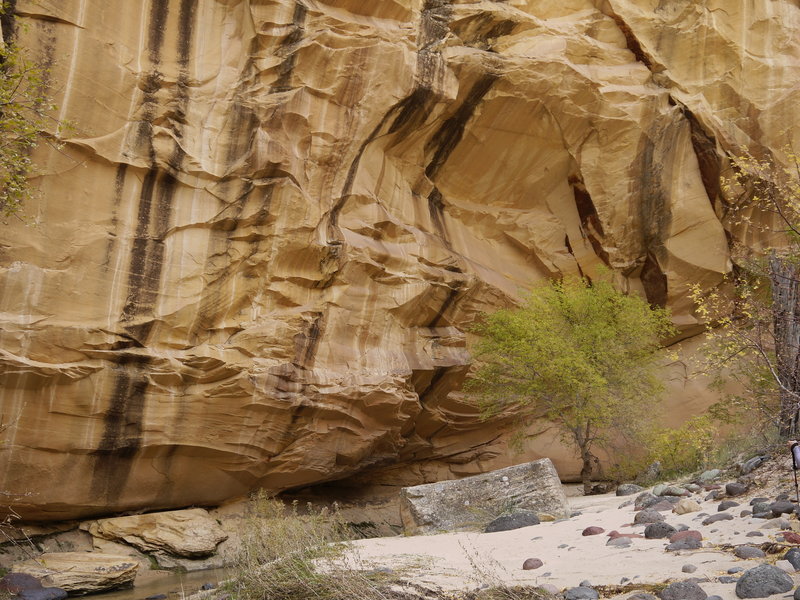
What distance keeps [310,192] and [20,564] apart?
350 inches

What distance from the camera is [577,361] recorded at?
15125 millimetres

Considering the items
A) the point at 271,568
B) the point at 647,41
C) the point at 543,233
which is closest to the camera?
the point at 271,568

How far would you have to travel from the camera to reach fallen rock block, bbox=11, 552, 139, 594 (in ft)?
37.8

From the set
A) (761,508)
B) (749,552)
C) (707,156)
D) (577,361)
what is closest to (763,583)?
(749,552)

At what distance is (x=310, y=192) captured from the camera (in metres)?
→ 15.1

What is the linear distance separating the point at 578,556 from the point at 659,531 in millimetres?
741

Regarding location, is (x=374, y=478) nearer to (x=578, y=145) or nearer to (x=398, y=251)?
(x=398, y=251)

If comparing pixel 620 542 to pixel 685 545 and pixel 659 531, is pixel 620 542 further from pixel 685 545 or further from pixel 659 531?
pixel 685 545

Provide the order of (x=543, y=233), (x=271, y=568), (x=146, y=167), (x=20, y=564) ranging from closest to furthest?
(x=271, y=568) < (x=20, y=564) < (x=146, y=167) < (x=543, y=233)

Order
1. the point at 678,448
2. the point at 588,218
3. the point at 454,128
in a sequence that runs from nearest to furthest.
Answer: the point at 678,448
the point at 454,128
the point at 588,218

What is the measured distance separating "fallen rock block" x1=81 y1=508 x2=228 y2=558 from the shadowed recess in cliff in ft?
2.34

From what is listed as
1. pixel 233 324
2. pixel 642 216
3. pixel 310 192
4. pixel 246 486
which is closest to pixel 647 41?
pixel 642 216

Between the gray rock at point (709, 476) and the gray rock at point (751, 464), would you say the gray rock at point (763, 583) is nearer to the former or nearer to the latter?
the gray rock at point (751, 464)

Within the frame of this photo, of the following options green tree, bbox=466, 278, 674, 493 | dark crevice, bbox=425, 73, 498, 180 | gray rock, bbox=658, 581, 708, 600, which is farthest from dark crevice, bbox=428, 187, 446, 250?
gray rock, bbox=658, 581, 708, 600
